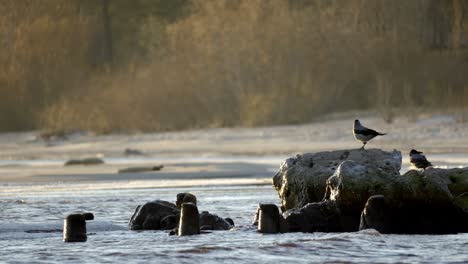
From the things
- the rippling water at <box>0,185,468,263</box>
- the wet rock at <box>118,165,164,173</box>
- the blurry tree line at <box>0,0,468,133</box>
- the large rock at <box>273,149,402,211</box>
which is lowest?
the rippling water at <box>0,185,468,263</box>

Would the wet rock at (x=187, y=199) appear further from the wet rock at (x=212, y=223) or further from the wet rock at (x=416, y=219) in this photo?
the wet rock at (x=416, y=219)

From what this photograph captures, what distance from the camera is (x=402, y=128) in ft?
119

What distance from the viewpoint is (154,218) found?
16359 millimetres

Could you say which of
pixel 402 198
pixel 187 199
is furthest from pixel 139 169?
pixel 402 198

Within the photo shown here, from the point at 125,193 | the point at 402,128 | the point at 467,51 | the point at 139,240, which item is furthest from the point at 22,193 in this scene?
the point at 467,51

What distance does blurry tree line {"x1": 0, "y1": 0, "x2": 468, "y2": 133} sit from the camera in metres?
41.6

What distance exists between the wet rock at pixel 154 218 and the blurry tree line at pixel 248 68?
→ 73.0 ft

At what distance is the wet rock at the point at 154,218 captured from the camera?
16.2m

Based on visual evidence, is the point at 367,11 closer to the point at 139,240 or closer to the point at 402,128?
the point at 402,128

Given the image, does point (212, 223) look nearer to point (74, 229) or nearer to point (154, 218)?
point (154, 218)

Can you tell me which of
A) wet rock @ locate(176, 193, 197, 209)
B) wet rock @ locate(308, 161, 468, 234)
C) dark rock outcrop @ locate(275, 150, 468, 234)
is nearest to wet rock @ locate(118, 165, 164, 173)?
wet rock @ locate(176, 193, 197, 209)

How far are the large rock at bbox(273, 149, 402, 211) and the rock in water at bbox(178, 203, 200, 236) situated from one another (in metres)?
1.74

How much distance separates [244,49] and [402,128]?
980cm

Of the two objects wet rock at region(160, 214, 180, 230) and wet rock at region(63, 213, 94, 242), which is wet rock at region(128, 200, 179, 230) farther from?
wet rock at region(63, 213, 94, 242)
